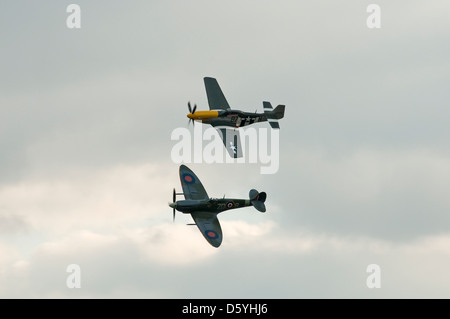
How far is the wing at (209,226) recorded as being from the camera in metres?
95.4

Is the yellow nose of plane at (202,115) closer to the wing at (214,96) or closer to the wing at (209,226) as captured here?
the wing at (214,96)

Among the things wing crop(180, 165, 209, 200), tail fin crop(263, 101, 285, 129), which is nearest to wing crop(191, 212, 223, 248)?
wing crop(180, 165, 209, 200)

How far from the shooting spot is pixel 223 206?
3885 inches

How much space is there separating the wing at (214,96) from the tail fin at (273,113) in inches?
192

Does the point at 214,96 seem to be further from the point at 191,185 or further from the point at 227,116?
the point at 191,185

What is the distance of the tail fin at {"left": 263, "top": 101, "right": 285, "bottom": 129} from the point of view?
361 feet

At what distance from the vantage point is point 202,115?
106m

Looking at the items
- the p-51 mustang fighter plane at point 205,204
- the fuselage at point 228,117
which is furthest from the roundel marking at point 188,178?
the fuselage at point 228,117

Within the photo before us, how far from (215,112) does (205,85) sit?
20.5 feet
